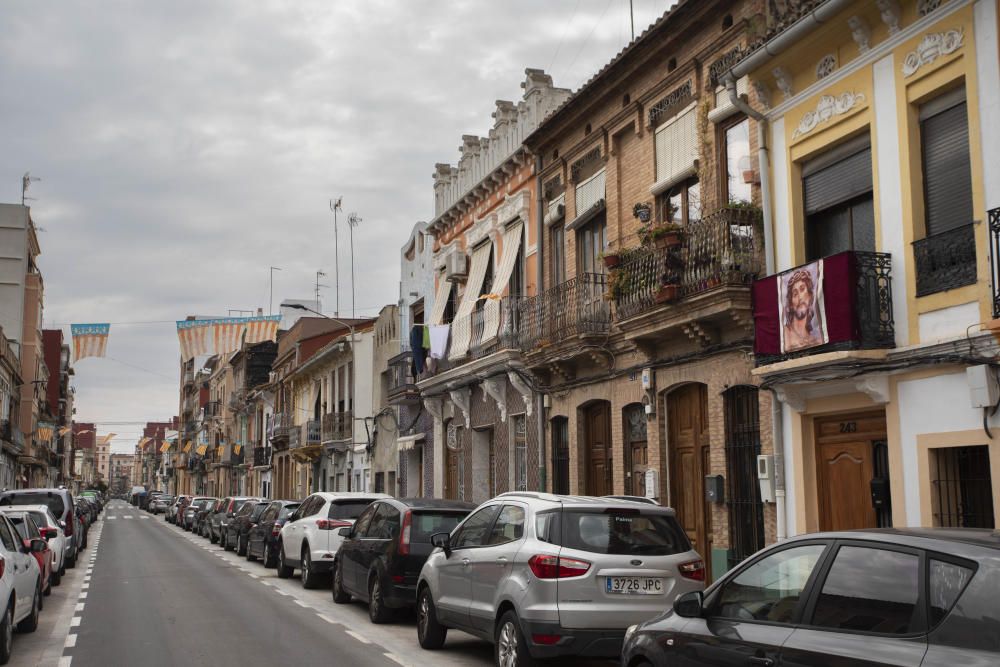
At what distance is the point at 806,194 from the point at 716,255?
1476 millimetres

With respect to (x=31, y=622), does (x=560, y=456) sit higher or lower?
higher

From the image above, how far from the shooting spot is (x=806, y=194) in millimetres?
13641

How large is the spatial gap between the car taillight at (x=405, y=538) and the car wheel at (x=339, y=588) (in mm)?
2986

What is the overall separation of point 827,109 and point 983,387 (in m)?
4.37

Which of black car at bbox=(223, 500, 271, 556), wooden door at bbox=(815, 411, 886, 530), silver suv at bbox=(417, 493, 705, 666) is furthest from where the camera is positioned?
black car at bbox=(223, 500, 271, 556)

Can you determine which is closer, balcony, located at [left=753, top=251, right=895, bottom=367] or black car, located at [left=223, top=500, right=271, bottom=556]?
balcony, located at [left=753, top=251, right=895, bottom=367]

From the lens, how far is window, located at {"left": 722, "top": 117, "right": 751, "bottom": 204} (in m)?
15.0

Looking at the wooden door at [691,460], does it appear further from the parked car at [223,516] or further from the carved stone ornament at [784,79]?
the parked car at [223,516]

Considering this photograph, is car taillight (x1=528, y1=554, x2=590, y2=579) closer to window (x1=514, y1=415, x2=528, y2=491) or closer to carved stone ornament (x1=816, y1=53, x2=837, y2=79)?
carved stone ornament (x1=816, y1=53, x2=837, y2=79)

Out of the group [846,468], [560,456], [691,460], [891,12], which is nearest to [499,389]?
[560,456]

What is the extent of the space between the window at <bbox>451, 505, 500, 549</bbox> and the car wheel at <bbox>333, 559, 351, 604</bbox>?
5.54 m

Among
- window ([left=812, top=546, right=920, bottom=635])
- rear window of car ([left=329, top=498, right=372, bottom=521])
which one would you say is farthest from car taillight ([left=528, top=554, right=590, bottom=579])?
rear window of car ([left=329, top=498, right=372, bottom=521])

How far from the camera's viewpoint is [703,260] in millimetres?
14680

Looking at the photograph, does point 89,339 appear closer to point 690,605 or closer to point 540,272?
point 540,272
